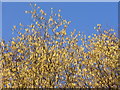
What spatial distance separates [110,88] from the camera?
12.0 metres

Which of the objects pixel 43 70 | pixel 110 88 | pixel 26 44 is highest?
pixel 26 44

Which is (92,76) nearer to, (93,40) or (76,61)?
(76,61)

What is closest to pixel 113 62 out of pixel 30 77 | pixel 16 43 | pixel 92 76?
pixel 92 76

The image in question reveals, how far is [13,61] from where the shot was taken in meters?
12.8

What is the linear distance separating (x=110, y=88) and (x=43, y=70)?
261 centimetres

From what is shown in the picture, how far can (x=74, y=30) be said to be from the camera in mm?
13211

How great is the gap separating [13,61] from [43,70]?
5.31 feet

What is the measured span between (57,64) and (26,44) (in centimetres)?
174

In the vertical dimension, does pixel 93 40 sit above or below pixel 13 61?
above

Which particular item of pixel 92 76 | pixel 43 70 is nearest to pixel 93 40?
pixel 92 76

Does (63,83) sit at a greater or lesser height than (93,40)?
lesser

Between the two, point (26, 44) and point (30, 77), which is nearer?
point (30, 77)

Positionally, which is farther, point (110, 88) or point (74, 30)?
point (74, 30)

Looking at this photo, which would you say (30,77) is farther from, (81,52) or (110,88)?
(110,88)
